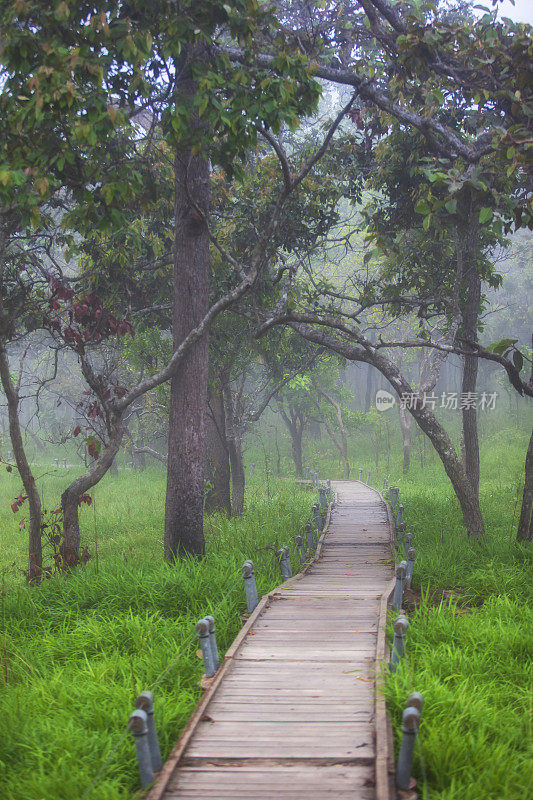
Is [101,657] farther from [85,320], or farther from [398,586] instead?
[85,320]

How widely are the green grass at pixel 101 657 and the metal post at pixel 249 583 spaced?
13.6 inches

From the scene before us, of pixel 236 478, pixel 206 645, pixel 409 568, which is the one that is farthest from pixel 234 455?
pixel 206 645

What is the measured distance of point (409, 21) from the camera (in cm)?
948

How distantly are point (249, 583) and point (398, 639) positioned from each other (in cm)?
209

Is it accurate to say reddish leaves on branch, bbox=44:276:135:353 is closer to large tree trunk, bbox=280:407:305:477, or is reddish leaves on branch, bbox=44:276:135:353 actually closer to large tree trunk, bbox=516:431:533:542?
large tree trunk, bbox=516:431:533:542

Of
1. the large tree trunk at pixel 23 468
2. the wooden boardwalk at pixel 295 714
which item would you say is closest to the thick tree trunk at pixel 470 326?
the wooden boardwalk at pixel 295 714

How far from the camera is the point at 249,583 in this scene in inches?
264

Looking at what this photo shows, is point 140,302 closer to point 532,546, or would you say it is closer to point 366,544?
point 366,544

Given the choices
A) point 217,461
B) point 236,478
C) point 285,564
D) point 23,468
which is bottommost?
point 285,564

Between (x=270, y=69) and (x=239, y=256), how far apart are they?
5261mm

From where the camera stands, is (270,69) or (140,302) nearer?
(270,69)

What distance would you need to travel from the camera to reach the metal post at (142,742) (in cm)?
365

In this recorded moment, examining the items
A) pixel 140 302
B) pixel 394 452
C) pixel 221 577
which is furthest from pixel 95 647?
pixel 394 452

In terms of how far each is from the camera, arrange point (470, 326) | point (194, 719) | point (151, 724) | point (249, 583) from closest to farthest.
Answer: point (151, 724), point (194, 719), point (249, 583), point (470, 326)
